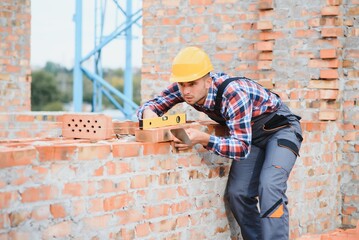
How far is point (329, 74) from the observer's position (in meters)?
5.66

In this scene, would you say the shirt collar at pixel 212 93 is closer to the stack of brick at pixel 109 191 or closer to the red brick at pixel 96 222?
the stack of brick at pixel 109 191

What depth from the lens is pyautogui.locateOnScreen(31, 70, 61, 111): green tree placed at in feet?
122

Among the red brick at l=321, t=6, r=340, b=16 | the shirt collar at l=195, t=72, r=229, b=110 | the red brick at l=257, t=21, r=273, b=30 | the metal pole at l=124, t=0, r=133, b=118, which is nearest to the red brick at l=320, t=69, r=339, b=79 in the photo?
the red brick at l=321, t=6, r=340, b=16

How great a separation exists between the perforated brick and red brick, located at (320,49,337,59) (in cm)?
260

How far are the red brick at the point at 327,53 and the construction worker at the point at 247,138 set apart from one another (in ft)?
5.42

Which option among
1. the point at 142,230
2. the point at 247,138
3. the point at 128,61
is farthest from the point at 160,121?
the point at 128,61

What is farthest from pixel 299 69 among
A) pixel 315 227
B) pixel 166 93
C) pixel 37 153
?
pixel 37 153

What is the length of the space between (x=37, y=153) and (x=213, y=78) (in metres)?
1.28

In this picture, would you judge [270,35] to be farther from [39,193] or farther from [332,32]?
[39,193]

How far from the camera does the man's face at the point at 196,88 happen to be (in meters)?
3.81

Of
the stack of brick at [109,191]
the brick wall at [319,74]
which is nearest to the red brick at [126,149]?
the stack of brick at [109,191]

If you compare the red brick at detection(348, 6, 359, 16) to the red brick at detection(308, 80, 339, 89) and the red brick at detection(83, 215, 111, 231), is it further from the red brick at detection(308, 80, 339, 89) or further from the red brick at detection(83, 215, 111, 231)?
the red brick at detection(83, 215, 111, 231)

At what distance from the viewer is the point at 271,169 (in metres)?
3.88

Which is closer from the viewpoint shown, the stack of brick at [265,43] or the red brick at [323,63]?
the red brick at [323,63]
